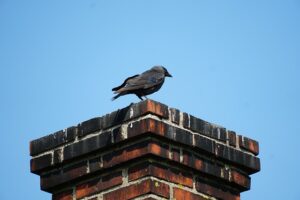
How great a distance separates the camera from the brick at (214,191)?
4.23 meters

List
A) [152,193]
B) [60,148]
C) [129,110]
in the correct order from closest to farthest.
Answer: [152,193] < [129,110] < [60,148]

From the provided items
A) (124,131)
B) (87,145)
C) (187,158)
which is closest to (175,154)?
(187,158)

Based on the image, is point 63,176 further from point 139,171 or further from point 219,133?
point 219,133

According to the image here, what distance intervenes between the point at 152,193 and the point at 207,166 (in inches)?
20.7

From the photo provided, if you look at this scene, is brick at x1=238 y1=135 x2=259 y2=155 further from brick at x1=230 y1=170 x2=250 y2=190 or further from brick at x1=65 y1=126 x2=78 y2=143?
brick at x1=65 y1=126 x2=78 y2=143

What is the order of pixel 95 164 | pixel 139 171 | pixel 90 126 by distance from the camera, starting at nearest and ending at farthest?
pixel 139 171 → pixel 95 164 → pixel 90 126

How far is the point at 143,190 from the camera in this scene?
12.9ft

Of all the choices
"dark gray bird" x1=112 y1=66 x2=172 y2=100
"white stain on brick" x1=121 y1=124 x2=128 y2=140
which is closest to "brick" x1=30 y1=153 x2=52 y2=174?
"white stain on brick" x1=121 y1=124 x2=128 y2=140

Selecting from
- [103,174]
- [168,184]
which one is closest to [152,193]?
[168,184]

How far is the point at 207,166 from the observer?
430 centimetres

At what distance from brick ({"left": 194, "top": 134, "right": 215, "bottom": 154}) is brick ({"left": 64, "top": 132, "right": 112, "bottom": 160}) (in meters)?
0.50

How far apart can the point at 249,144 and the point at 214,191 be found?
0.44 m

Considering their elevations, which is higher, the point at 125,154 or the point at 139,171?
the point at 125,154

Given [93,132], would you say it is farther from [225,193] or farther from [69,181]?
[225,193]
